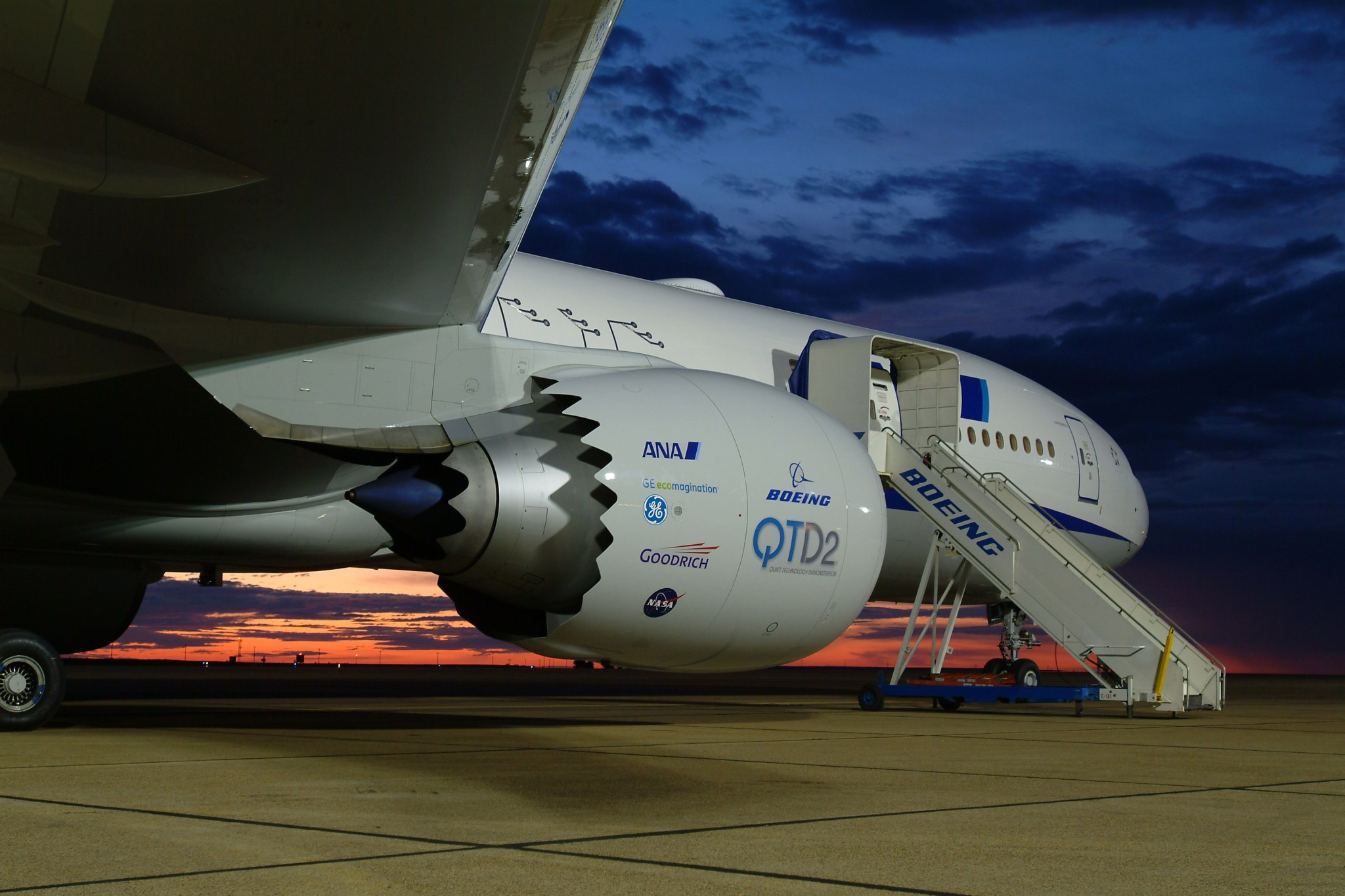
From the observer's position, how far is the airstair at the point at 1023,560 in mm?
13648

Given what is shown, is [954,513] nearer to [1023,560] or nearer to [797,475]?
[1023,560]

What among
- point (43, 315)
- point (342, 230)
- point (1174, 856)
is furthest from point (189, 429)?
point (1174, 856)

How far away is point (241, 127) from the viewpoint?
5109 millimetres

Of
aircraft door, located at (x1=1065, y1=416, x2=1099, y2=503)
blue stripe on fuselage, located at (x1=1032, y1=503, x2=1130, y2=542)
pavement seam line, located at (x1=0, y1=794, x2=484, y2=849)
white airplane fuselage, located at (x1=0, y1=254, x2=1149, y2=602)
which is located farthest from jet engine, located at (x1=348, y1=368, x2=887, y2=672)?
aircraft door, located at (x1=1065, y1=416, x2=1099, y2=503)

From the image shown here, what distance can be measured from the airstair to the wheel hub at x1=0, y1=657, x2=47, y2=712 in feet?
27.8

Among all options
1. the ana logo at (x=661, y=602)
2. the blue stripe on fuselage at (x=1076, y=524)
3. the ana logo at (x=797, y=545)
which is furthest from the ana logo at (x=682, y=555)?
the blue stripe on fuselage at (x=1076, y=524)

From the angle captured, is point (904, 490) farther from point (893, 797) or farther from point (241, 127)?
point (241, 127)

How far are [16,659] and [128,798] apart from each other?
400cm

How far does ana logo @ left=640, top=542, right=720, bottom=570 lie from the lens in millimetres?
7664

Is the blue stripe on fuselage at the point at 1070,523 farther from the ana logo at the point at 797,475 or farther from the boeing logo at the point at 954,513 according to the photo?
the ana logo at the point at 797,475

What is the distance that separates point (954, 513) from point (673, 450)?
24.6ft

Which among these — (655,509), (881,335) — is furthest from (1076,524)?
(655,509)

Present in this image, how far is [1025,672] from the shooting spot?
1525 cm

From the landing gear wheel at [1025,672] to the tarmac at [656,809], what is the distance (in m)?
4.61
